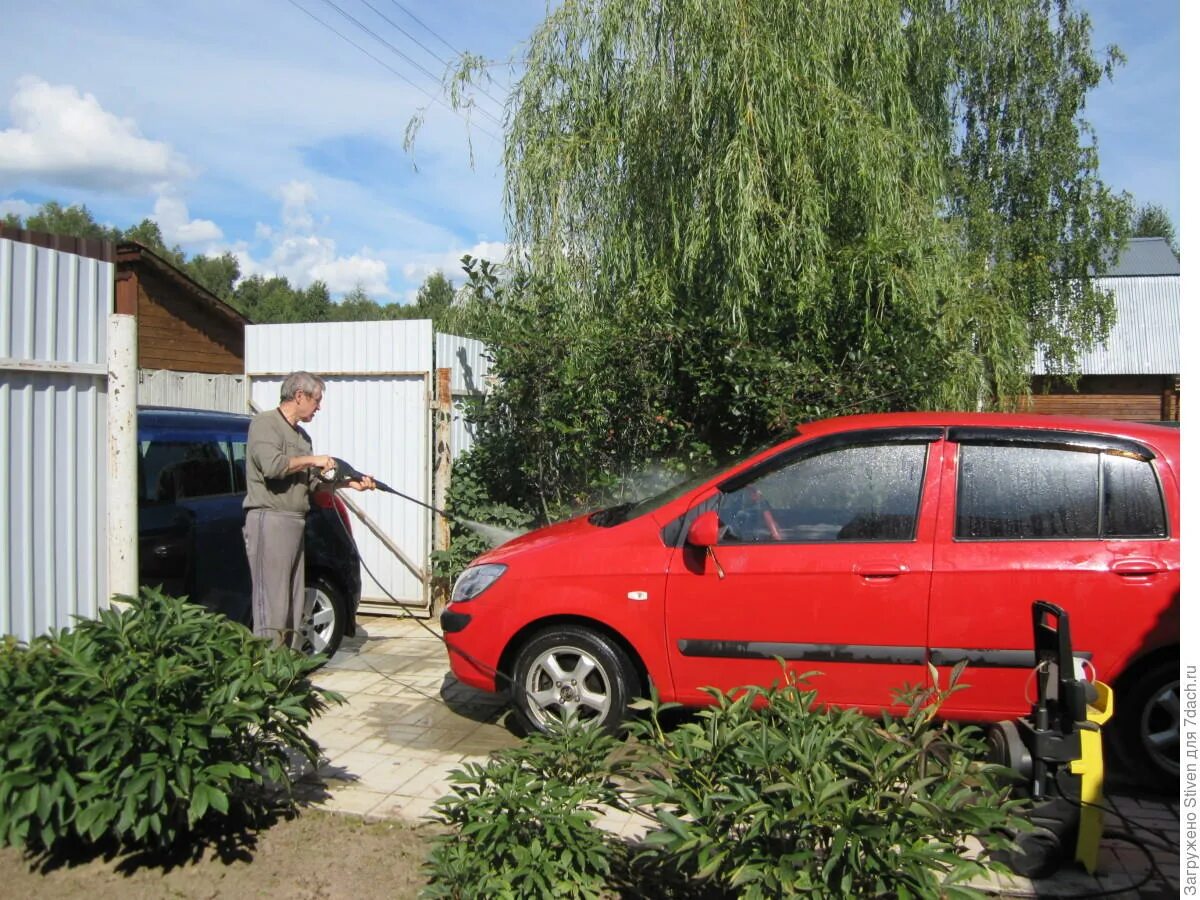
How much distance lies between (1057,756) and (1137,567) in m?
1.56

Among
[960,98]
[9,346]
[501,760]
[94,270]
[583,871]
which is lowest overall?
[583,871]

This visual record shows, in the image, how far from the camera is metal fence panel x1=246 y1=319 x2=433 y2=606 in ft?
28.1

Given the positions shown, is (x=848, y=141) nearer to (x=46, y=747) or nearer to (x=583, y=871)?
(x=583, y=871)

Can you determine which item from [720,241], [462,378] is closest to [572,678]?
[720,241]

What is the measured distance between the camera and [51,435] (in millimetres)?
4359

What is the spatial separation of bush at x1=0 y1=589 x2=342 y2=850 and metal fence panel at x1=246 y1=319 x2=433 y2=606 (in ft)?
15.5

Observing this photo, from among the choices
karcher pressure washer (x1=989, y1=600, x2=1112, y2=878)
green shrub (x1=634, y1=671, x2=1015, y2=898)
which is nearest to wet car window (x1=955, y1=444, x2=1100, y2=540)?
karcher pressure washer (x1=989, y1=600, x2=1112, y2=878)

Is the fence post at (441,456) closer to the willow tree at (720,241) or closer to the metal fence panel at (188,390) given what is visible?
the willow tree at (720,241)

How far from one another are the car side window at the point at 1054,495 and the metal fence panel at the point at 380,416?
201 inches

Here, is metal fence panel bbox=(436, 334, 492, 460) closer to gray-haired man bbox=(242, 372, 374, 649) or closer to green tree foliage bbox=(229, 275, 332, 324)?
gray-haired man bbox=(242, 372, 374, 649)

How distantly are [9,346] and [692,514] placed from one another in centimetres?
333

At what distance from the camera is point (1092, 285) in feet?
53.4
